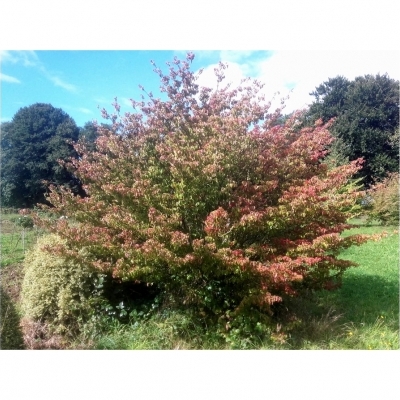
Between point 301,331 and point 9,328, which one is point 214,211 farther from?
point 9,328

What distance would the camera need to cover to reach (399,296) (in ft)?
14.4

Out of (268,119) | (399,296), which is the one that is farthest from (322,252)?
(399,296)

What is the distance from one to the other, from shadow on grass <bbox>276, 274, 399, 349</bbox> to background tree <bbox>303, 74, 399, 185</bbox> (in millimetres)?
2417

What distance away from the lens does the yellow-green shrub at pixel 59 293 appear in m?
3.12

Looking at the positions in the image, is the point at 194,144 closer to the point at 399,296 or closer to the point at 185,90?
the point at 185,90

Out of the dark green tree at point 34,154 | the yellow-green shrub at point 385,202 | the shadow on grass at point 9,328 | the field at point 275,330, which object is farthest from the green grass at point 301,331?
the yellow-green shrub at point 385,202

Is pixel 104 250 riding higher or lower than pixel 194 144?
lower

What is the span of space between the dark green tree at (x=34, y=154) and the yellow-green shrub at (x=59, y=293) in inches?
43.2

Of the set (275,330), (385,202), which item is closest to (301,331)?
A: (275,330)

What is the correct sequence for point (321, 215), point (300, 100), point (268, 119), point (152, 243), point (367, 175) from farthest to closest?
point (367, 175)
point (300, 100)
point (268, 119)
point (321, 215)
point (152, 243)

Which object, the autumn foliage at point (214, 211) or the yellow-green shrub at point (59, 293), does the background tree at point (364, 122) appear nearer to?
the autumn foliage at point (214, 211)

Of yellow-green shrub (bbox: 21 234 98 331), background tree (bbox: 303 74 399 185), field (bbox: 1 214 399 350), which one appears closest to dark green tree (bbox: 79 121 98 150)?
yellow-green shrub (bbox: 21 234 98 331)
